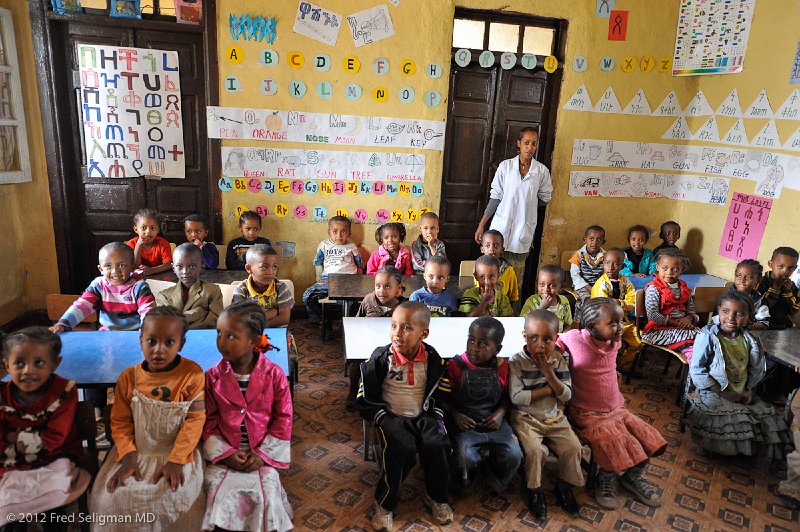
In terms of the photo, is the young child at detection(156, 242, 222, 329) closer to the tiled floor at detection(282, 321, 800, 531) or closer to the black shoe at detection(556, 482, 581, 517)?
the tiled floor at detection(282, 321, 800, 531)

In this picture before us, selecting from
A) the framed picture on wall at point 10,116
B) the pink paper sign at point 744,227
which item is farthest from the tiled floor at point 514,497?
the framed picture on wall at point 10,116

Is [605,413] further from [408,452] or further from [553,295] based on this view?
[408,452]

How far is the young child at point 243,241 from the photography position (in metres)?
4.54

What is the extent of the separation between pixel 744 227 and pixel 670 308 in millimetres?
1680

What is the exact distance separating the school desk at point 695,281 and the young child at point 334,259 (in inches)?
89.2

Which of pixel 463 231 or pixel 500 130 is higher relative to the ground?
pixel 500 130

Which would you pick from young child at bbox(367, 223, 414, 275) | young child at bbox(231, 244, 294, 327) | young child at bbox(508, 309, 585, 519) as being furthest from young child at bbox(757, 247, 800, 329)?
young child at bbox(231, 244, 294, 327)

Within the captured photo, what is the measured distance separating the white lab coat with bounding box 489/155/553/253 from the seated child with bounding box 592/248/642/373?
98 cm

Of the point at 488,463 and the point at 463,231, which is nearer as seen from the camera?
the point at 488,463

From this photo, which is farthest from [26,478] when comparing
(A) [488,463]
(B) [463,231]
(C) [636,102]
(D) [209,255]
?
(C) [636,102]

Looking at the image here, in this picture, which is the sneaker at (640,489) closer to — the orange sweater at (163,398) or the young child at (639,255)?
the orange sweater at (163,398)

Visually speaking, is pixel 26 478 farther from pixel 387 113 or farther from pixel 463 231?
pixel 463 231

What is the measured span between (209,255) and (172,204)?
726mm

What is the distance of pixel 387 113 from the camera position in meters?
4.89
